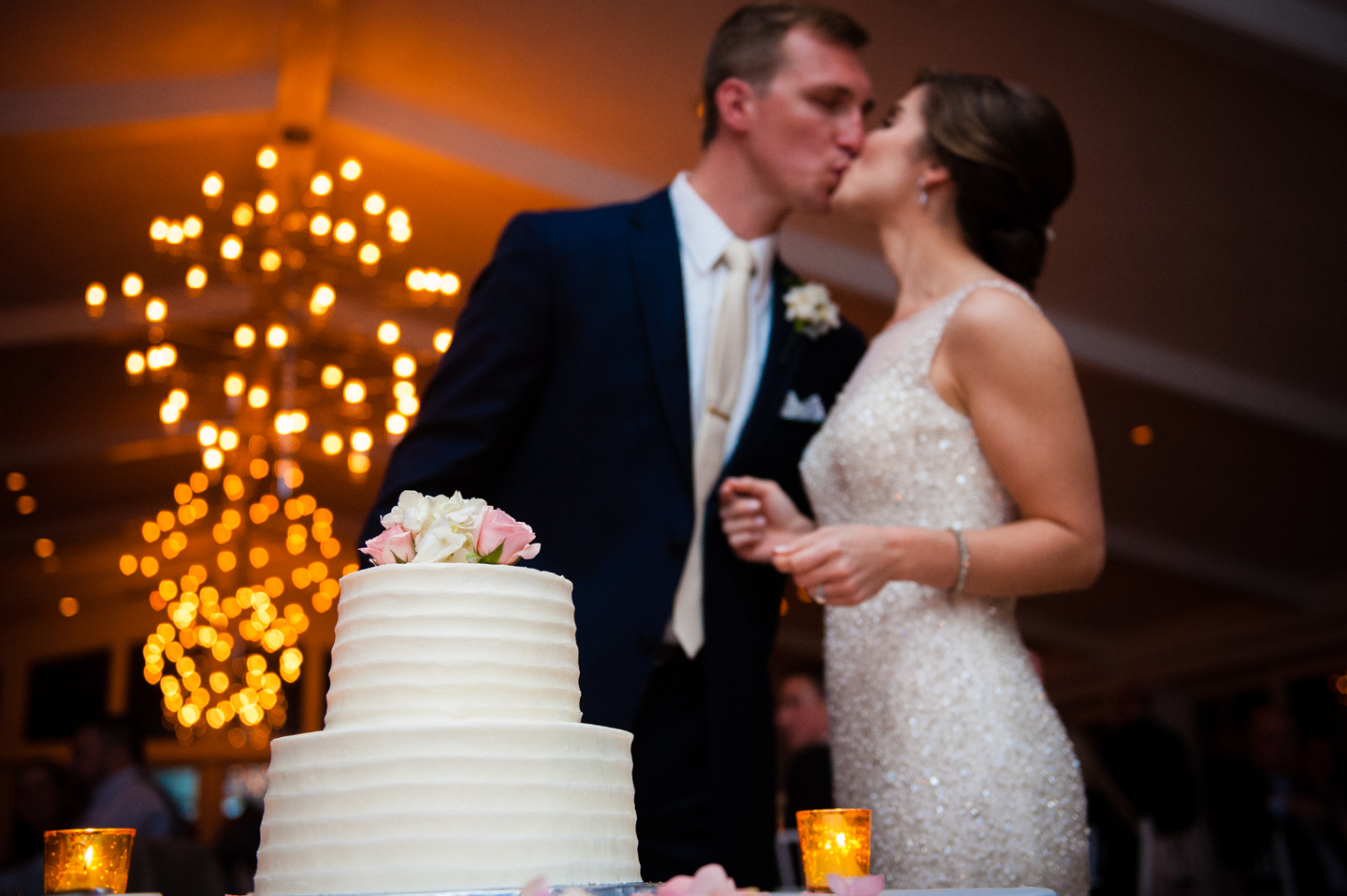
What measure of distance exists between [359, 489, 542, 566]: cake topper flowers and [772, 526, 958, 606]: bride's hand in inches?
17.0

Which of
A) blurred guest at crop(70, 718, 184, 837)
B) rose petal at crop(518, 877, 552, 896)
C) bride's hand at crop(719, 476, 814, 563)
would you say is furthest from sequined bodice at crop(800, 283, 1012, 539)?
blurred guest at crop(70, 718, 184, 837)

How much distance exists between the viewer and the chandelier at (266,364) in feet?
22.7

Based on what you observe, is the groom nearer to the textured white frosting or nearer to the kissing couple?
the kissing couple

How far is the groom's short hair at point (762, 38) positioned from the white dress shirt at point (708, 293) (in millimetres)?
305

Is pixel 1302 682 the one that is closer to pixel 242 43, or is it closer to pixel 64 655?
pixel 242 43

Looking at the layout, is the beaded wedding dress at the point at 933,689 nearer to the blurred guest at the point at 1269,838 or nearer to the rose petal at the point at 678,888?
the rose petal at the point at 678,888

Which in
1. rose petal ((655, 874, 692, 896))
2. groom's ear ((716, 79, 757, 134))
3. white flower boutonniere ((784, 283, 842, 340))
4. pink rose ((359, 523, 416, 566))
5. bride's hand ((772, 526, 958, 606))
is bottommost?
rose petal ((655, 874, 692, 896))

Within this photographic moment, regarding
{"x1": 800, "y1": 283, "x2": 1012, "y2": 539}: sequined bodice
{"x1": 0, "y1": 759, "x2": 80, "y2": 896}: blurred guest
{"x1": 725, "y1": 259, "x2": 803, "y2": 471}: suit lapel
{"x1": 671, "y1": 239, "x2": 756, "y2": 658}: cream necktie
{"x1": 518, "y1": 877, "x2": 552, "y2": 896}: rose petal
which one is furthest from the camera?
{"x1": 0, "y1": 759, "x2": 80, "y2": 896}: blurred guest

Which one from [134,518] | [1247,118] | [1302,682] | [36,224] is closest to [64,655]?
[134,518]

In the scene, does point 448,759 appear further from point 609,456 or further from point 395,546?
point 609,456

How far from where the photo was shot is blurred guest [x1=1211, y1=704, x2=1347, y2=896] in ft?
20.2

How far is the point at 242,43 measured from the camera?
6.99 metres

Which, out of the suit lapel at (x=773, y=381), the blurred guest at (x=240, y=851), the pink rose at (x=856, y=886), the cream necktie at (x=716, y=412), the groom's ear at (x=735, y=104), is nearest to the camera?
the pink rose at (x=856, y=886)

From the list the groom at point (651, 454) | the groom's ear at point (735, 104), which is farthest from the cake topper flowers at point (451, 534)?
the groom's ear at point (735, 104)
